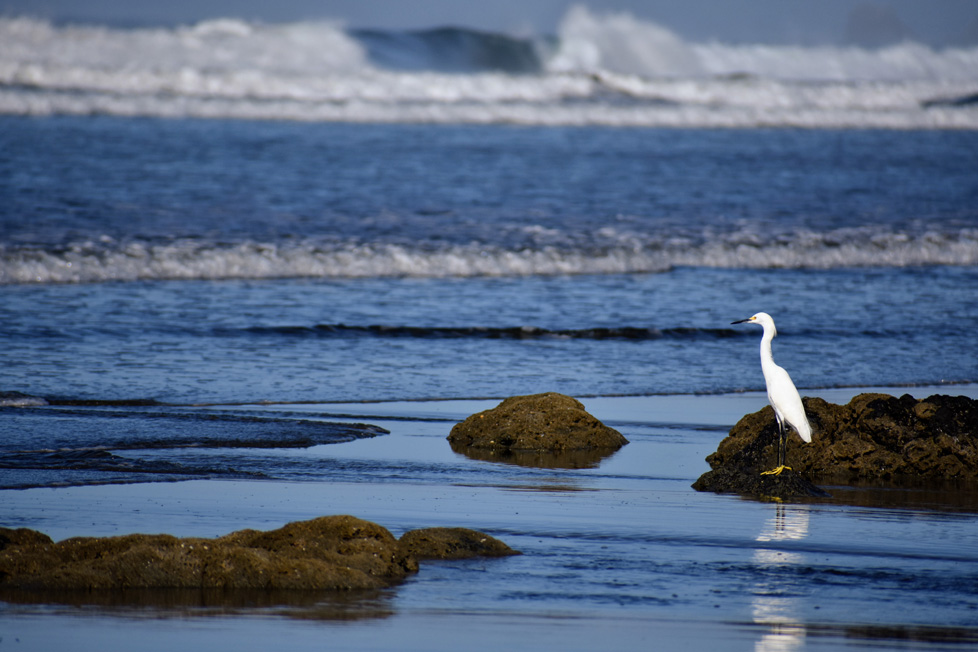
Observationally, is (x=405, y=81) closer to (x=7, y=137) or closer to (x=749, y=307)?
(x=7, y=137)

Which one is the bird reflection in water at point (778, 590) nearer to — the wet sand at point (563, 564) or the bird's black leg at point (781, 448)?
the wet sand at point (563, 564)

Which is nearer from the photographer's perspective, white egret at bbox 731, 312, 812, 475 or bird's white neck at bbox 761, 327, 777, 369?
white egret at bbox 731, 312, 812, 475

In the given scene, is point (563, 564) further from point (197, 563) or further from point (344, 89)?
point (344, 89)

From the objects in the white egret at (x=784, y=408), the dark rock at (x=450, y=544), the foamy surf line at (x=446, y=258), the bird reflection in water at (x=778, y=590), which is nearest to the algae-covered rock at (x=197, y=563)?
the dark rock at (x=450, y=544)

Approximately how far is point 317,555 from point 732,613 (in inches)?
54.9

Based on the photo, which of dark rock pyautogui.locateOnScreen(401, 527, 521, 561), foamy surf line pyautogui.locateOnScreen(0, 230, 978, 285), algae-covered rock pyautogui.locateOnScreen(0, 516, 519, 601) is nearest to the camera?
algae-covered rock pyautogui.locateOnScreen(0, 516, 519, 601)

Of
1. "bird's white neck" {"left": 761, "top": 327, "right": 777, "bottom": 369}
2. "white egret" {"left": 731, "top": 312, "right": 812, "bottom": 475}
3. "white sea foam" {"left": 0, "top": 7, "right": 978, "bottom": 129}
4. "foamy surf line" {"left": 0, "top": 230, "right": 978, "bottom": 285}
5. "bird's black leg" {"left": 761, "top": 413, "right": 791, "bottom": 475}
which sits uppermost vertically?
"white sea foam" {"left": 0, "top": 7, "right": 978, "bottom": 129}

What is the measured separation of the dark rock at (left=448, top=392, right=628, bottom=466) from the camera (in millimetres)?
6594

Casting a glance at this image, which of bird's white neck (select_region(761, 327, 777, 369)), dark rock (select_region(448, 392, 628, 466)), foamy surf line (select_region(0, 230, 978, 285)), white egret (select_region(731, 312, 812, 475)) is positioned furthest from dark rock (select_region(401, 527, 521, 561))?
foamy surf line (select_region(0, 230, 978, 285))

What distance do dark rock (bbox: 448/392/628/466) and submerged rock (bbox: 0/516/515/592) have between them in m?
2.45

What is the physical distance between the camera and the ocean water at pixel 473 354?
392cm

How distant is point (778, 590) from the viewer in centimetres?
404

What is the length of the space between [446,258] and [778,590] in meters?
11.0

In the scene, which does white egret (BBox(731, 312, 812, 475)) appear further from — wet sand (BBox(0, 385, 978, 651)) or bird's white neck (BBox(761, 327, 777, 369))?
wet sand (BBox(0, 385, 978, 651))
